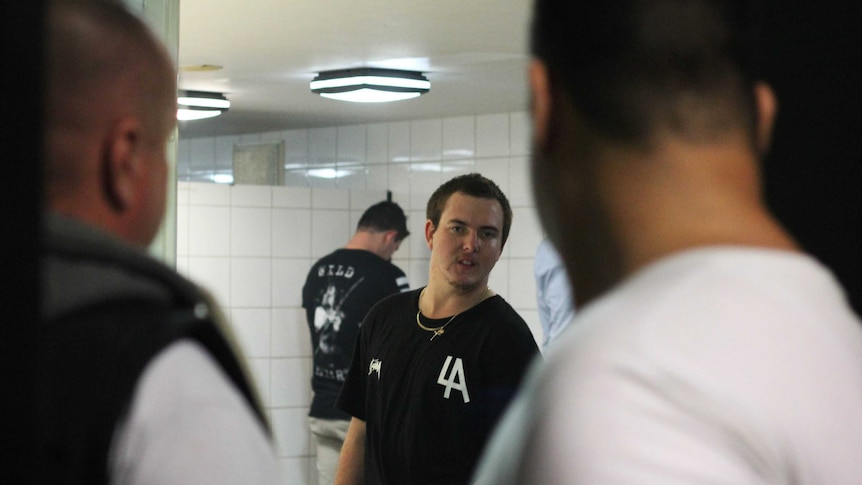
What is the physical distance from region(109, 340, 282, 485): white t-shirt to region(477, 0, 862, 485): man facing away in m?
0.16

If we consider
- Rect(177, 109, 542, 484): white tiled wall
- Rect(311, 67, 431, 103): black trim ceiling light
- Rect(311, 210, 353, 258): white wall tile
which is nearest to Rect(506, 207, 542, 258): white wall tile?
Rect(177, 109, 542, 484): white tiled wall

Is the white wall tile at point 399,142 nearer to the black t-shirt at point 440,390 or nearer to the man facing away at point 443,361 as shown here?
the man facing away at point 443,361

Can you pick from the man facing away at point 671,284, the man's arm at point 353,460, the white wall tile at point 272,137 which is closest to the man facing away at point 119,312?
the man facing away at point 671,284

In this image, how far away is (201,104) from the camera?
541 centimetres

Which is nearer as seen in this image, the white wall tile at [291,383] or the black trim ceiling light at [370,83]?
the black trim ceiling light at [370,83]

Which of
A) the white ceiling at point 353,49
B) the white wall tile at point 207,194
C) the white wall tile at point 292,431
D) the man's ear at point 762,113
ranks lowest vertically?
the white wall tile at point 292,431

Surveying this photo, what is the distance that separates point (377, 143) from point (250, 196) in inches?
50.9

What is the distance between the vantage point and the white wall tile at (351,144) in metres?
6.65

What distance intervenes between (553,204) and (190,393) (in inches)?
10.4

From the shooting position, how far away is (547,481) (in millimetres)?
563

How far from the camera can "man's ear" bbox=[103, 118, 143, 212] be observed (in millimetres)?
601

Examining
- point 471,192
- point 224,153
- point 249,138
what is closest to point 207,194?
point 249,138

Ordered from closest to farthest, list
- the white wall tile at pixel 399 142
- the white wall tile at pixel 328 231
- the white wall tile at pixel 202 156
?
the white wall tile at pixel 328 231
the white wall tile at pixel 399 142
the white wall tile at pixel 202 156

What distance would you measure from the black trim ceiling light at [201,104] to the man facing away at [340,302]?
110 centimetres
